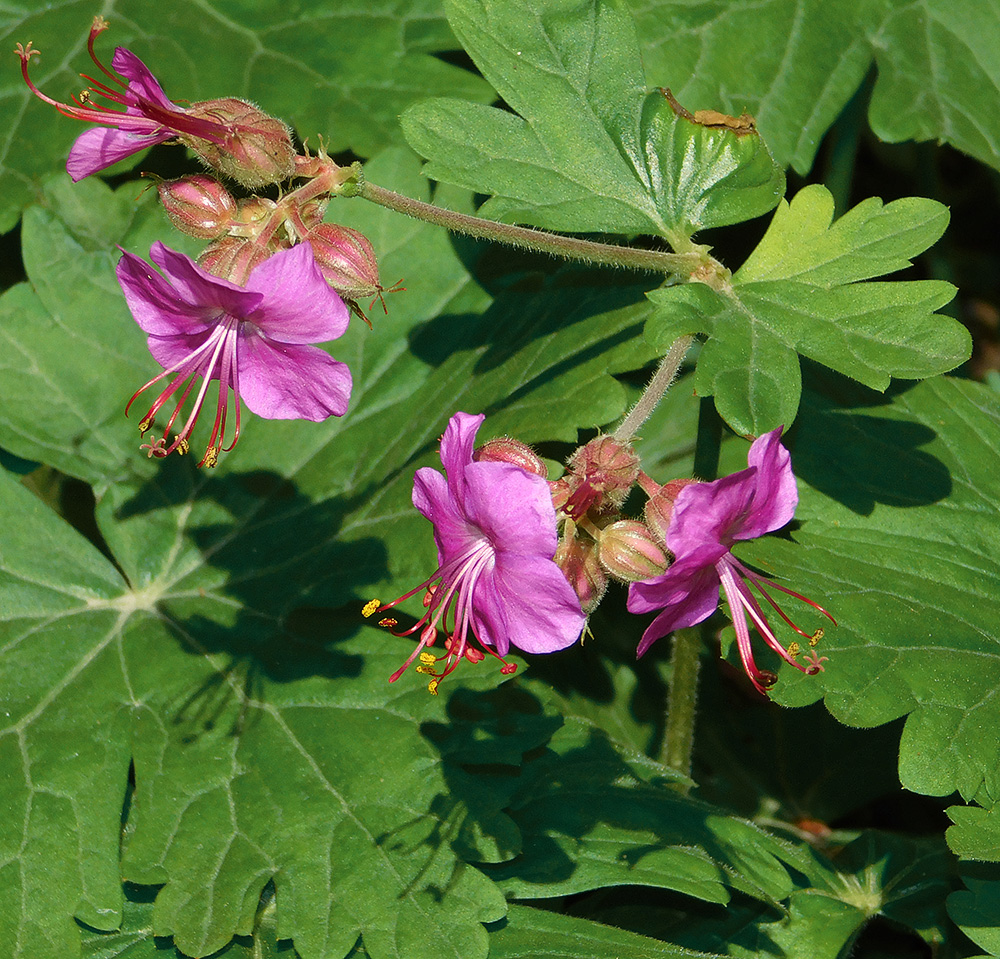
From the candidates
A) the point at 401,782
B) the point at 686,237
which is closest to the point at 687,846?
the point at 401,782

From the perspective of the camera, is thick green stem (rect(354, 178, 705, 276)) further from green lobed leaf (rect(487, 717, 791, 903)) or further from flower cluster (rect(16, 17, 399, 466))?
green lobed leaf (rect(487, 717, 791, 903))

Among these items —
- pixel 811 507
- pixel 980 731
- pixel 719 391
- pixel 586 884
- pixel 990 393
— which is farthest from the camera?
pixel 990 393

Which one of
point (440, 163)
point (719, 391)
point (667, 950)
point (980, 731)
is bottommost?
point (667, 950)

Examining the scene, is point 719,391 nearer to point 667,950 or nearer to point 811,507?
point 811,507

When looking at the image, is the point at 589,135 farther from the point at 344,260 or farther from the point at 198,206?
the point at 198,206

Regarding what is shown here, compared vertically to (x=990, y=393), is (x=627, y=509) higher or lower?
lower

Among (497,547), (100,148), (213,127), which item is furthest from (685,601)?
(100,148)
